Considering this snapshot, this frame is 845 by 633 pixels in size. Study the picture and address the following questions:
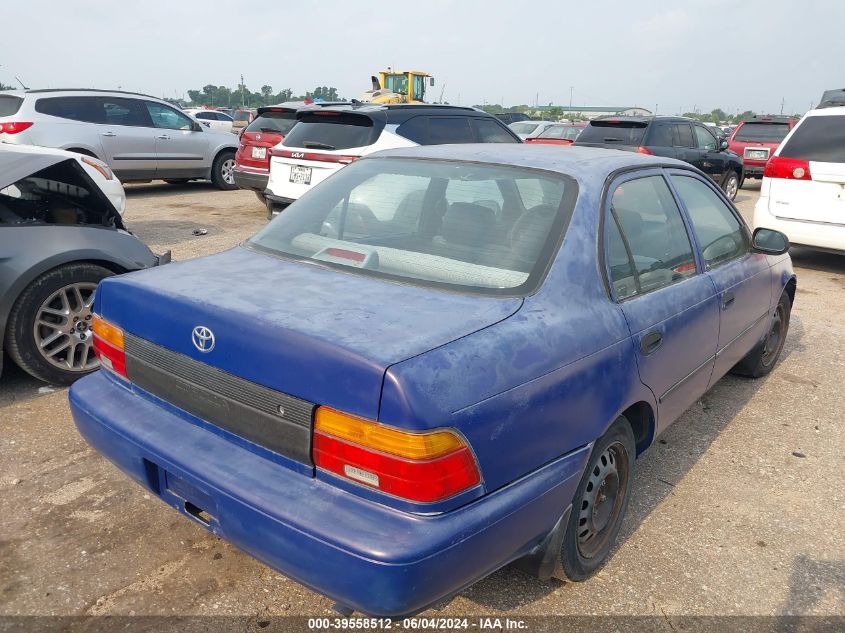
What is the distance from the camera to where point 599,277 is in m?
2.49

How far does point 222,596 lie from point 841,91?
12.6 m

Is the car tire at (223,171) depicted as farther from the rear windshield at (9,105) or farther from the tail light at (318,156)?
the tail light at (318,156)

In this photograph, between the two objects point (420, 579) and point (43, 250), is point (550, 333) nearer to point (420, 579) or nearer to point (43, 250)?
point (420, 579)

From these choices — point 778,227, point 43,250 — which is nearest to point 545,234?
point 43,250

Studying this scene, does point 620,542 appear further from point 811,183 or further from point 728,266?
point 811,183

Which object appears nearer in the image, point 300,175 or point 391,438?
point 391,438

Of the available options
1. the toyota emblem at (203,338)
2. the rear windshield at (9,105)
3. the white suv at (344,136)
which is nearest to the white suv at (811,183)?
the white suv at (344,136)

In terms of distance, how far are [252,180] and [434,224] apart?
7655mm

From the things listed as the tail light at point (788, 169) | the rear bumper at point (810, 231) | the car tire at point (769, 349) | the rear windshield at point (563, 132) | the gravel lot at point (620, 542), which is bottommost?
the gravel lot at point (620, 542)

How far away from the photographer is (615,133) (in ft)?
37.4

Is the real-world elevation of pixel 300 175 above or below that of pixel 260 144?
below

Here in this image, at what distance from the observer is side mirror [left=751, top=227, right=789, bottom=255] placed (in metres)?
3.85

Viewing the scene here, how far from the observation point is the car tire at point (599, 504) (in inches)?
95.3

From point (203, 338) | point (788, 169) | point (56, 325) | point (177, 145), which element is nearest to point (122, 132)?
point (177, 145)
